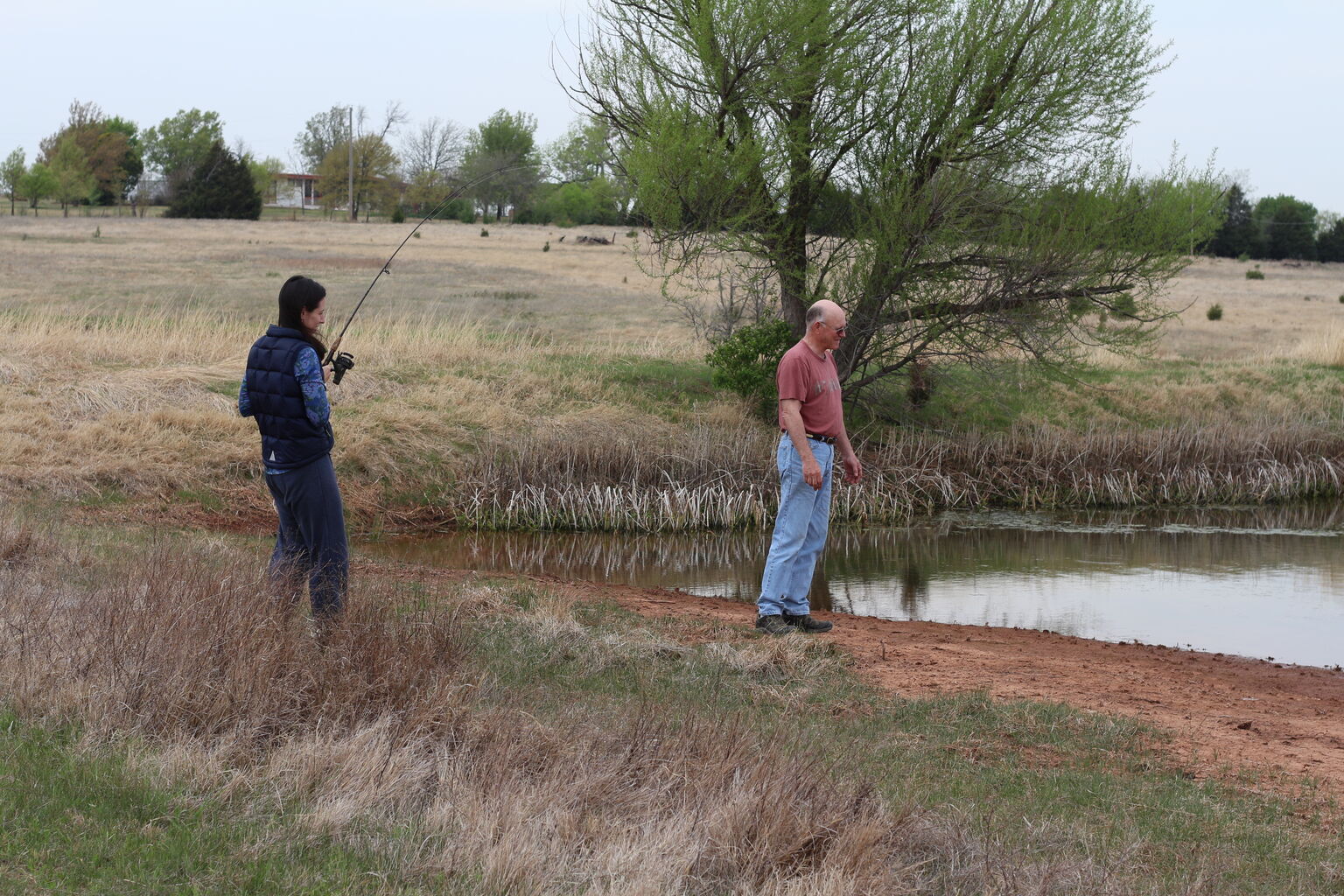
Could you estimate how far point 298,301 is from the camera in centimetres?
634

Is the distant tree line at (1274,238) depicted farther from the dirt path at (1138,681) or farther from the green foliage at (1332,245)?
the dirt path at (1138,681)

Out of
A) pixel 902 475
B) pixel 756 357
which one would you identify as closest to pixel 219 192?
pixel 756 357

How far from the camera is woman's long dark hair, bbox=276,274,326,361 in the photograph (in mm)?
6324

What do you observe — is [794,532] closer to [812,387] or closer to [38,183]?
[812,387]

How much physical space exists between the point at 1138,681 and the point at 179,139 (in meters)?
92.0

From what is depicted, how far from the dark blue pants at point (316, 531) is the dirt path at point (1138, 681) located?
333cm

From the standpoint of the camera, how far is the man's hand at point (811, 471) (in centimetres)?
833

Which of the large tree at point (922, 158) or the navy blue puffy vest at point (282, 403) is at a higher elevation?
the large tree at point (922, 158)

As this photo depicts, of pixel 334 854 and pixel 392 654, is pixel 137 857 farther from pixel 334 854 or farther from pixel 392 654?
pixel 392 654

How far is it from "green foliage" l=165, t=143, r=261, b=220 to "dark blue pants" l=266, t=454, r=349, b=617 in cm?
7192

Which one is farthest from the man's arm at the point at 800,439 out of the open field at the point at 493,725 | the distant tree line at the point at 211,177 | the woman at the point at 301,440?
the distant tree line at the point at 211,177

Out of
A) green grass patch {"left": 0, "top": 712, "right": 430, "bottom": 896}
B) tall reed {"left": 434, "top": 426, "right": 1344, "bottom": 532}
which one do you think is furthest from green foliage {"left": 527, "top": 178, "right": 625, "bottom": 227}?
green grass patch {"left": 0, "top": 712, "right": 430, "bottom": 896}

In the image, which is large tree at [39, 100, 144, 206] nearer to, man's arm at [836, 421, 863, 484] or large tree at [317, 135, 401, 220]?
A: large tree at [317, 135, 401, 220]

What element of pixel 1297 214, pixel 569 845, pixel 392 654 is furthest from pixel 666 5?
pixel 1297 214
